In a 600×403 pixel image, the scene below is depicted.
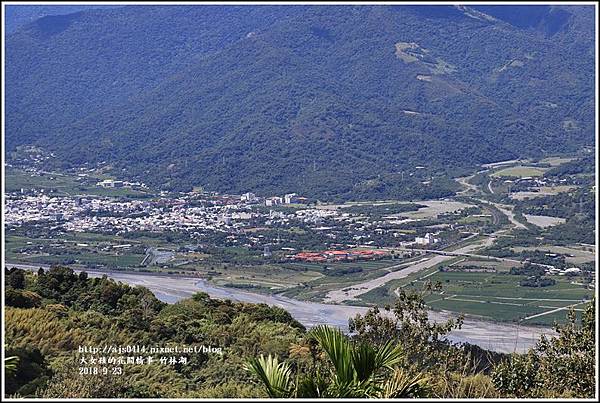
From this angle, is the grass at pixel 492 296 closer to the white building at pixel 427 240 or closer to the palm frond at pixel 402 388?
the white building at pixel 427 240

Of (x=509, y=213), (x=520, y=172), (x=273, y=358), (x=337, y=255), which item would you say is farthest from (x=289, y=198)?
(x=273, y=358)

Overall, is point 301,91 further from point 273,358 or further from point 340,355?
point 340,355

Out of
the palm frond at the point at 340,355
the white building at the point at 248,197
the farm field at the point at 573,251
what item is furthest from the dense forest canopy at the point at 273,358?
the white building at the point at 248,197

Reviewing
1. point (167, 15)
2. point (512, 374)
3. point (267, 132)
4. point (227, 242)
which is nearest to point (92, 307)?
point (512, 374)

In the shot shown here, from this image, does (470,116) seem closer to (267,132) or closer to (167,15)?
(267,132)

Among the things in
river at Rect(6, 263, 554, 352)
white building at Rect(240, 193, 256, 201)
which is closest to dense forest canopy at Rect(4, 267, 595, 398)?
river at Rect(6, 263, 554, 352)
